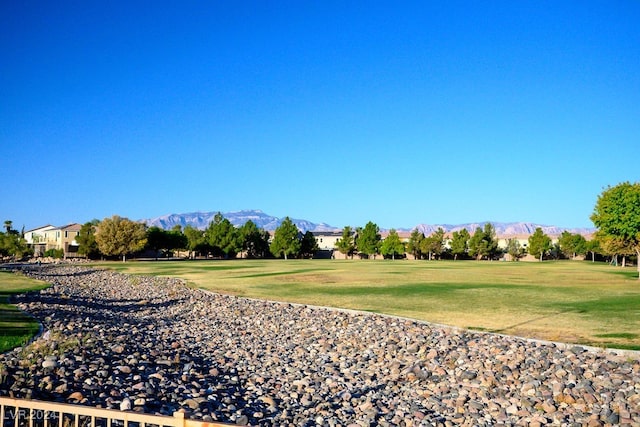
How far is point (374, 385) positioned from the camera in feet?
49.6

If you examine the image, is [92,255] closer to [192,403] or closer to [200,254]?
[200,254]

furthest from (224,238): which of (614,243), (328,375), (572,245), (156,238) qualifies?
(328,375)

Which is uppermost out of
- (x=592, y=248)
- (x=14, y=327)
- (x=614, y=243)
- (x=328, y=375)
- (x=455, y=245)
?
(x=455, y=245)

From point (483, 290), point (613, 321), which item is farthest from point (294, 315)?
point (483, 290)

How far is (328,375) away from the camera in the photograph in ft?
52.2

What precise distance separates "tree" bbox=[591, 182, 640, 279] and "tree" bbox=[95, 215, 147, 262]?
84.4 m

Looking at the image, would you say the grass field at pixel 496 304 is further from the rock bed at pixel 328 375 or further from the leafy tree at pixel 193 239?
the leafy tree at pixel 193 239

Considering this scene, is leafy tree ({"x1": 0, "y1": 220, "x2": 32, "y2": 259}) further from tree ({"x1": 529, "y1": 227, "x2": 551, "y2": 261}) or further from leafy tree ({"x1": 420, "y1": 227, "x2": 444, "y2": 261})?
tree ({"x1": 529, "y1": 227, "x2": 551, "y2": 261})

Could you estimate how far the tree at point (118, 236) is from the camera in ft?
349

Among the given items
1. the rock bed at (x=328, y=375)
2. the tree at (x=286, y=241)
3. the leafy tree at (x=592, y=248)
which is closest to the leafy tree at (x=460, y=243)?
the leafy tree at (x=592, y=248)

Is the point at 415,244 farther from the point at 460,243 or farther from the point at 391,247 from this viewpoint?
the point at 460,243

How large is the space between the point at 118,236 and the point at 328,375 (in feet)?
325

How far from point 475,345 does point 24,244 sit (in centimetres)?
12367

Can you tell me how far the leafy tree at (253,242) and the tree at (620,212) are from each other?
96684 millimetres
